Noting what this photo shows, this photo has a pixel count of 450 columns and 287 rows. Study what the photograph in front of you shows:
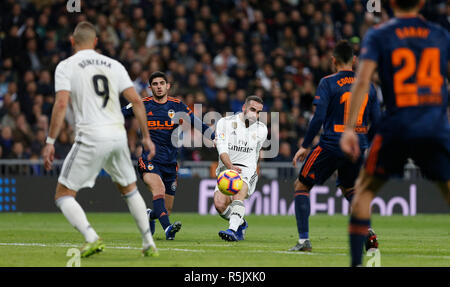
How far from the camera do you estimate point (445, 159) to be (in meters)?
6.59

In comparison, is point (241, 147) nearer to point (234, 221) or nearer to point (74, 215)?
point (234, 221)

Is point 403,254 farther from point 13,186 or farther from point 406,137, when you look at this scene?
point 13,186

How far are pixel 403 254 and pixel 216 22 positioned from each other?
598 inches

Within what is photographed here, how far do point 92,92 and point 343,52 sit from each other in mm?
3109

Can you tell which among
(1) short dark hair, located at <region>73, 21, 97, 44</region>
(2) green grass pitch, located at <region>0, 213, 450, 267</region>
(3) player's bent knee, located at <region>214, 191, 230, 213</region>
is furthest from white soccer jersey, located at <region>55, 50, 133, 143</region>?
(3) player's bent knee, located at <region>214, 191, 230, 213</region>

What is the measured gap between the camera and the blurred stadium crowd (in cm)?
2036

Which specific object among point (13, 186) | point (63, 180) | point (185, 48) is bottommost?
point (13, 186)

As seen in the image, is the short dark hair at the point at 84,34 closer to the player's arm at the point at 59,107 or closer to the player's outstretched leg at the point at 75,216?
the player's arm at the point at 59,107

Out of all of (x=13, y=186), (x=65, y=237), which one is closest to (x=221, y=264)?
(x=65, y=237)

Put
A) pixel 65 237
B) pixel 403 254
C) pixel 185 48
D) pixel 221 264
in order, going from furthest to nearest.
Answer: pixel 185 48 < pixel 65 237 < pixel 403 254 < pixel 221 264

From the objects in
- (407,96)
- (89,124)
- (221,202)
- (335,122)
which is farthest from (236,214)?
(407,96)

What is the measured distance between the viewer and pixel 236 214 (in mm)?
11906

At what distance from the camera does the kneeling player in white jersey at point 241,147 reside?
488 inches
